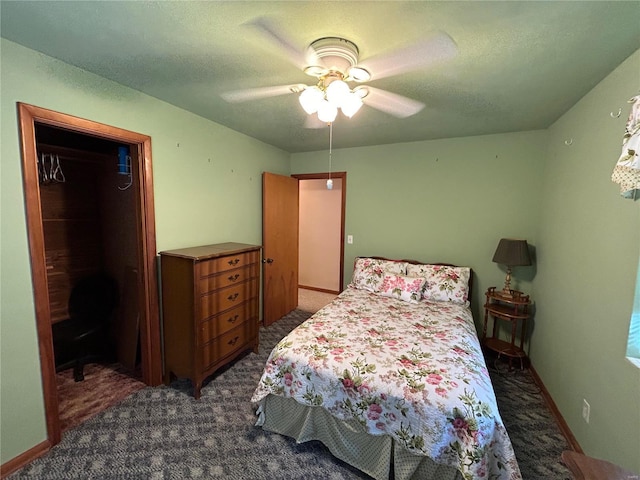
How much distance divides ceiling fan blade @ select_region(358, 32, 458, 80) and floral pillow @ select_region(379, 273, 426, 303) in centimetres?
192

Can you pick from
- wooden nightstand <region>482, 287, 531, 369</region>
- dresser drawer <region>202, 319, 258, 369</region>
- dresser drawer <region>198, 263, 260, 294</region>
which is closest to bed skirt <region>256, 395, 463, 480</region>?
dresser drawer <region>202, 319, 258, 369</region>

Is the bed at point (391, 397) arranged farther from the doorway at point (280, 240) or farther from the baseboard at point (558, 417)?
the doorway at point (280, 240)

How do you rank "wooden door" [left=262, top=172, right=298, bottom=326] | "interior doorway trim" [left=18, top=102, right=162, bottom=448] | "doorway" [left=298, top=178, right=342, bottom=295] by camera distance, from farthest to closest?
"doorway" [left=298, top=178, right=342, bottom=295], "wooden door" [left=262, top=172, right=298, bottom=326], "interior doorway trim" [left=18, top=102, right=162, bottom=448]

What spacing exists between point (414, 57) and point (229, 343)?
98.9 inches

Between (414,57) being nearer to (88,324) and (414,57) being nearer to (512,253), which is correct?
(512,253)

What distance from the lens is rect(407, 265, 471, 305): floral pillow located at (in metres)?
2.74

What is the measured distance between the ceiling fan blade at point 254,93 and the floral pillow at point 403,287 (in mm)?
2031

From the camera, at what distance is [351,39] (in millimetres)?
1298

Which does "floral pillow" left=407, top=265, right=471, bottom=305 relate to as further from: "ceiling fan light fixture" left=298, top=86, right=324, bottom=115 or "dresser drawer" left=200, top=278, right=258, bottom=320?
"ceiling fan light fixture" left=298, top=86, right=324, bottom=115

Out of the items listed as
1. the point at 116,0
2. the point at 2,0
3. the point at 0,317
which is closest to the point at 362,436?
the point at 0,317

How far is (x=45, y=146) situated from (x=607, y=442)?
14.8ft

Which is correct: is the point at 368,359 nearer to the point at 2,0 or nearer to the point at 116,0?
the point at 116,0

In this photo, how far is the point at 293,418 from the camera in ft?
5.79

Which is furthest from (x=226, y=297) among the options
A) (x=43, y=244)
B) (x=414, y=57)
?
(x=414, y=57)
